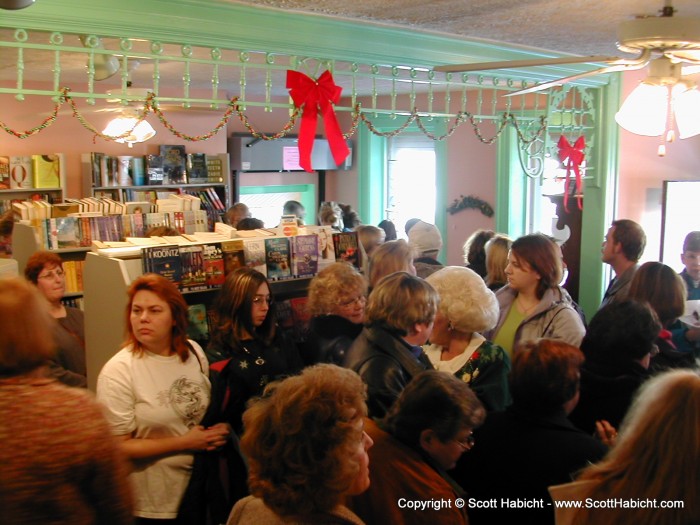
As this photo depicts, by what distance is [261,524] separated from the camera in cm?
141

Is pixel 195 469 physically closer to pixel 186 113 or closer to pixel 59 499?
pixel 59 499

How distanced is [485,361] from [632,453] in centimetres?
118

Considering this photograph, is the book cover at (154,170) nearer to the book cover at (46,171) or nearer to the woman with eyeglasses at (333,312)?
the book cover at (46,171)

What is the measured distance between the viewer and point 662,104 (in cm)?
252

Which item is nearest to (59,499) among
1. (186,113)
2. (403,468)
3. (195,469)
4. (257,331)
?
(403,468)

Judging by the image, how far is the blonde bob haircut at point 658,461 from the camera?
4.24ft

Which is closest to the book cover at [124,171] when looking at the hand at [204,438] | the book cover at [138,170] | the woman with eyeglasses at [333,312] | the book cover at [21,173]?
the book cover at [138,170]

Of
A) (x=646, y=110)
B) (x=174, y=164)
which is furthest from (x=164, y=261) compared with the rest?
(x=174, y=164)

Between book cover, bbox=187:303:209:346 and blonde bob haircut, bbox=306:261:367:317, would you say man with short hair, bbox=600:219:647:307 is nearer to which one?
blonde bob haircut, bbox=306:261:367:317

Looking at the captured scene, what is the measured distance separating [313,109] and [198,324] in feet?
3.63

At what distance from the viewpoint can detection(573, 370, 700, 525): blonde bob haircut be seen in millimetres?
1293

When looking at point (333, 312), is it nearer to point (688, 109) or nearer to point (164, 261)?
point (164, 261)

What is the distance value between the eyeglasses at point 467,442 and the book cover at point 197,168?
7316mm

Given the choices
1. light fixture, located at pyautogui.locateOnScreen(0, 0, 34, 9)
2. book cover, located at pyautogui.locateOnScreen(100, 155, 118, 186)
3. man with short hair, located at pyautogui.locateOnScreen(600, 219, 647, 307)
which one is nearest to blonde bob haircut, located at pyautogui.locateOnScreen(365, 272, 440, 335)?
light fixture, located at pyautogui.locateOnScreen(0, 0, 34, 9)
